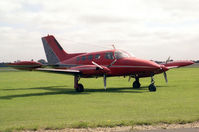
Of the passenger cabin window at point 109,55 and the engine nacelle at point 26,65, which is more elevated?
the passenger cabin window at point 109,55

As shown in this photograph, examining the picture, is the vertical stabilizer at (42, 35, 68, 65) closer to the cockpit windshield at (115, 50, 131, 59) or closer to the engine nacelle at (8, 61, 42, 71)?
the engine nacelle at (8, 61, 42, 71)

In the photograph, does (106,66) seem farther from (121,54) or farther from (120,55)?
(121,54)

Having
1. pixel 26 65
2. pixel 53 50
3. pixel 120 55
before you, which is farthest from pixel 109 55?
pixel 53 50

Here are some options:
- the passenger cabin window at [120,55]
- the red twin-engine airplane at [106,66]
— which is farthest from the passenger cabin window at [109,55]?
the passenger cabin window at [120,55]

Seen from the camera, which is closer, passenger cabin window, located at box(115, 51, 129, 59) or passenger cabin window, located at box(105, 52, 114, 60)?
passenger cabin window, located at box(115, 51, 129, 59)

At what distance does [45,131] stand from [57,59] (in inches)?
840

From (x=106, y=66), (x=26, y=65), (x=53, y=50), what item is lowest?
(x=106, y=66)

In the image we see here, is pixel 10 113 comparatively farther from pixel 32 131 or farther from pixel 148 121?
pixel 148 121

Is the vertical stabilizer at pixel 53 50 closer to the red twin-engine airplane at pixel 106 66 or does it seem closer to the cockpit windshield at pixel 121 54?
the red twin-engine airplane at pixel 106 66

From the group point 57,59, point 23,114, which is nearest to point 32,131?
point 23,114

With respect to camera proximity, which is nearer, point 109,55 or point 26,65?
point 26,65

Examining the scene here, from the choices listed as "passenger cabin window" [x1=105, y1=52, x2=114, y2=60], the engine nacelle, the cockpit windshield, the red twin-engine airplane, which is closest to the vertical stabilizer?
the red twin-engine airplane

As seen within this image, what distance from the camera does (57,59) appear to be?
29531mm

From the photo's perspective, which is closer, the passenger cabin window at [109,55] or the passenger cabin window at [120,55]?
the passenger cabin window at [120,55]
